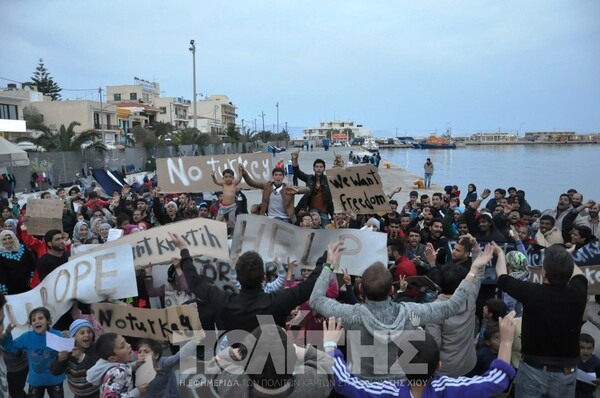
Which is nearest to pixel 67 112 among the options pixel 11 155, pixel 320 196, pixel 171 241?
pixel 11 155

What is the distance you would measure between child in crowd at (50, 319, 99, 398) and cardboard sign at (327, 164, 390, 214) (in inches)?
168

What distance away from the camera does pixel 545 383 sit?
135 inches

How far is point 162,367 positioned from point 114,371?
0.37 metres

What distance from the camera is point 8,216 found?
9.69 m

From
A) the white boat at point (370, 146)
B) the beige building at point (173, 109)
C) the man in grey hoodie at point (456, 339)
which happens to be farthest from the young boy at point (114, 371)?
the beige building at point (173, 109)

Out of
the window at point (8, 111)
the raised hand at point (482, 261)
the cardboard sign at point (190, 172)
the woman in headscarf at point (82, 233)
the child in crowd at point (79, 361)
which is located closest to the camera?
the raised hand at point (482, 261)

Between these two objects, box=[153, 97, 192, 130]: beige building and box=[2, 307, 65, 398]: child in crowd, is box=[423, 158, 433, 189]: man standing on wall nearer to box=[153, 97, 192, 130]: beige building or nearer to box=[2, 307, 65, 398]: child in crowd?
box=[2, 307, 65, 398]: child in crowd

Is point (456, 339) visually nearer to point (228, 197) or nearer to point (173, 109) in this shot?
point (228, 197)

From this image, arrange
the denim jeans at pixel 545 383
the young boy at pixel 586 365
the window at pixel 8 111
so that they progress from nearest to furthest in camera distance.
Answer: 1. the denim jeans at pixel 545 383
2. the young boy at pixel 586 365
3. the window at pixel 8 111

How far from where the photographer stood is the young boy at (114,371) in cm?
353

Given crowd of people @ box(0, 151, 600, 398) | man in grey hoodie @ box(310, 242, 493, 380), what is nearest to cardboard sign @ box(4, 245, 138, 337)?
crowd of people @ box(0, 151, 600, 398)

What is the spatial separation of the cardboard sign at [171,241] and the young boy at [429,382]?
2.81 m

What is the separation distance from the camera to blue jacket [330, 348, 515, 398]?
2605 millimetres

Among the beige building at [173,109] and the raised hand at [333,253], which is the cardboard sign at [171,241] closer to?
the raised hand at [333,253]
